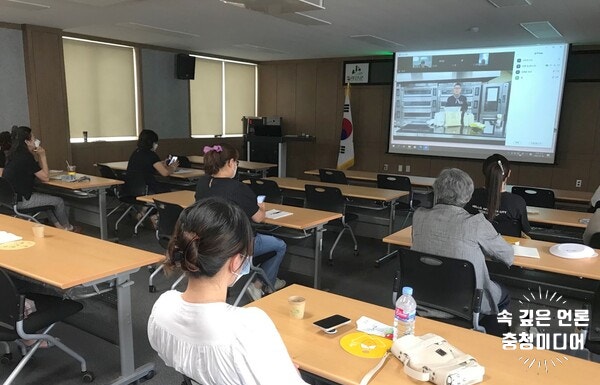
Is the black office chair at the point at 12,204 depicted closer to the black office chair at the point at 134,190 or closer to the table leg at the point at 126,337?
the black office chair at the point at 134,190

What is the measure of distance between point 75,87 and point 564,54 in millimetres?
7802

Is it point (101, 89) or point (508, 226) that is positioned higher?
point (101, 89)

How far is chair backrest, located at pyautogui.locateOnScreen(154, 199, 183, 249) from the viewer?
3629 mm

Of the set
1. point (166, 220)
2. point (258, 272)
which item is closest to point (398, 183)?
point (258, 272)

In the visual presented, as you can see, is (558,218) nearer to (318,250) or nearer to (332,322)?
(318,250)

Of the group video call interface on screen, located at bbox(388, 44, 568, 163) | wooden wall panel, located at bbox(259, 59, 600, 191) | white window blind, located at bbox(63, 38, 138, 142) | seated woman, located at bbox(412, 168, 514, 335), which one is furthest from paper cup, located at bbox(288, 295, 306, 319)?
wooden wall panel, located at bbox(259, 59, 600, 191)

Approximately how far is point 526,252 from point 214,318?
7.29 feet

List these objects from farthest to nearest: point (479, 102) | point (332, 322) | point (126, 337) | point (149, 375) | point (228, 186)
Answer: point (479, 102) < point (228, 186) < point (149, 375) < point (126, 337) < point (332, 322)

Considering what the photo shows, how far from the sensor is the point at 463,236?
229cm

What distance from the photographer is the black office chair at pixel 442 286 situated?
2.22 m

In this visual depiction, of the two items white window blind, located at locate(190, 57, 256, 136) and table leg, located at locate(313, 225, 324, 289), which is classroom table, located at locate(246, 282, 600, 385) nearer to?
table leg, located at locate(313, 225, 324, 289)

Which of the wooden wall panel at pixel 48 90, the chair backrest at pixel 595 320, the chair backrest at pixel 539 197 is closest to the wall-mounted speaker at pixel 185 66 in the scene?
the wooden wall panel at pixel 48 90

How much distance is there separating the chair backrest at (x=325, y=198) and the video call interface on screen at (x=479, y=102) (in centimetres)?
406

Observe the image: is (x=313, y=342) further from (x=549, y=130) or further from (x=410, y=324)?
(x=549, y=130)
